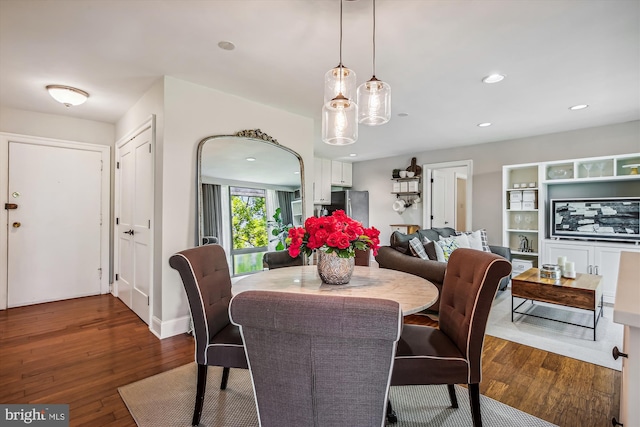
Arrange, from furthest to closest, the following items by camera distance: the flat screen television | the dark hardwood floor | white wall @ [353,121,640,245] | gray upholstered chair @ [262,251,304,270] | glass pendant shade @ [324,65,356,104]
Answer: white wall @ [353,121,640,245] → the flat screen television → gray upholstered chair @ [262,251,304,270] → glass pendant shade @ [324,65,356,104] → the dark hardwood floor

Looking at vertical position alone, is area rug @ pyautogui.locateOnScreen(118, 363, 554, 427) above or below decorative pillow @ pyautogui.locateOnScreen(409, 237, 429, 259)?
below

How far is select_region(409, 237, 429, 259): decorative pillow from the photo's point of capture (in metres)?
3.38

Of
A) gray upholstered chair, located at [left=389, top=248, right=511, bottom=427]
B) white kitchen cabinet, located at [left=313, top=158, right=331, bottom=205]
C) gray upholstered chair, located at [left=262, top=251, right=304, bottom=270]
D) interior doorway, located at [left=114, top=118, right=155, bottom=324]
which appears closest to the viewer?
gray upholstered chair, located at [left=389, top=248, right=511, bottom=427]

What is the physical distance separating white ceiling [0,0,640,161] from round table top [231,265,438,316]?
1.60 metres

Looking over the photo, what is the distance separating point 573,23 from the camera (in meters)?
1.89

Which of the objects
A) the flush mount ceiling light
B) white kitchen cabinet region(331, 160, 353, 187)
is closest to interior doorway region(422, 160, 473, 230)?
white kitchen cabinet region(331, 160, 353, 187)

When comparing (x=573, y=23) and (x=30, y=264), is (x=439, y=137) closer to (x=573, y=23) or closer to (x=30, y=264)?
(x=573, y=23)

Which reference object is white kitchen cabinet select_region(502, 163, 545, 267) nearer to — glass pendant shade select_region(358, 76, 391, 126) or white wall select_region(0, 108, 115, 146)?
glass pendant shade select_region(358, 76, 391, 126)

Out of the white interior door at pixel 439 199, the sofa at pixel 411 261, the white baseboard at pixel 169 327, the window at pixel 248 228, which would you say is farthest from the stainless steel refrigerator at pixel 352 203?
the white baseboard at pixel 169 327

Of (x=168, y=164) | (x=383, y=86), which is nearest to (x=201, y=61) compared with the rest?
(x=168, y=164)

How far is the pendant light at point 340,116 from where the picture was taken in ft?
6.10

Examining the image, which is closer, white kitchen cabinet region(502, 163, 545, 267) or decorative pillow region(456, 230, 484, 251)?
decorative pillow region(456, 230, 484, 251)

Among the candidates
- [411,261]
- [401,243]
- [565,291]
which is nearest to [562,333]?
[565,291]

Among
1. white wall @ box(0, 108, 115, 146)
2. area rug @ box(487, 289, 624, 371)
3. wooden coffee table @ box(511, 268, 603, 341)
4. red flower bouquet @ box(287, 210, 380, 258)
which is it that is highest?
white wall @ box(0, 108, 115, 146)
